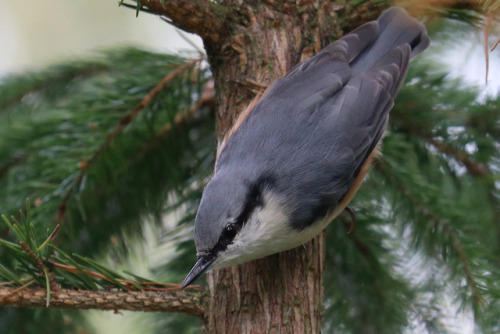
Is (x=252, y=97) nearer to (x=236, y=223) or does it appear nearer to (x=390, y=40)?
(x=236, y=223)

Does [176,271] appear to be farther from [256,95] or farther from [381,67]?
[381,67]

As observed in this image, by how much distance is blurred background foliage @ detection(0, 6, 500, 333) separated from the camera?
1.33 meters

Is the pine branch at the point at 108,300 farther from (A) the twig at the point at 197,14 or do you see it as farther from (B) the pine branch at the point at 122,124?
(A) the twig at the point at 197,14

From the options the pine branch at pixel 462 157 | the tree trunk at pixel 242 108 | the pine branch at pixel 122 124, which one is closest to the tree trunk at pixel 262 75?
the tree trunk at pixel 242 108

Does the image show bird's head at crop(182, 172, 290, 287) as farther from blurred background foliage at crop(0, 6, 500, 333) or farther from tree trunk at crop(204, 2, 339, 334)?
blurred background foliage at crop(0, 6, 500, 333)

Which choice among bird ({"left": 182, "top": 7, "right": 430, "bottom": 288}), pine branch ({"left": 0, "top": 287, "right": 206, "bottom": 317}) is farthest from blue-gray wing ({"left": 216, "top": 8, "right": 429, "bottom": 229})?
pine branch ({"left": 0, "top": 287, "right": 206, "bottom": 317})

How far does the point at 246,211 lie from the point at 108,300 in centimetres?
35

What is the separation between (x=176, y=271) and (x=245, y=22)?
59 centimetres

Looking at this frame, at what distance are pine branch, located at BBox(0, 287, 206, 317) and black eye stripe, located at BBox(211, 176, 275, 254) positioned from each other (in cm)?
11

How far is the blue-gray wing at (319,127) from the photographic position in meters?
1.32

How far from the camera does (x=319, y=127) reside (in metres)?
1.38

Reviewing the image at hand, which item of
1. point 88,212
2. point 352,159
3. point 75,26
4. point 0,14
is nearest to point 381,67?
point 352,159

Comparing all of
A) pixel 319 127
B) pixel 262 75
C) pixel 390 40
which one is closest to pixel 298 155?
pixel 319 127

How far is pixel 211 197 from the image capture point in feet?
4.00
